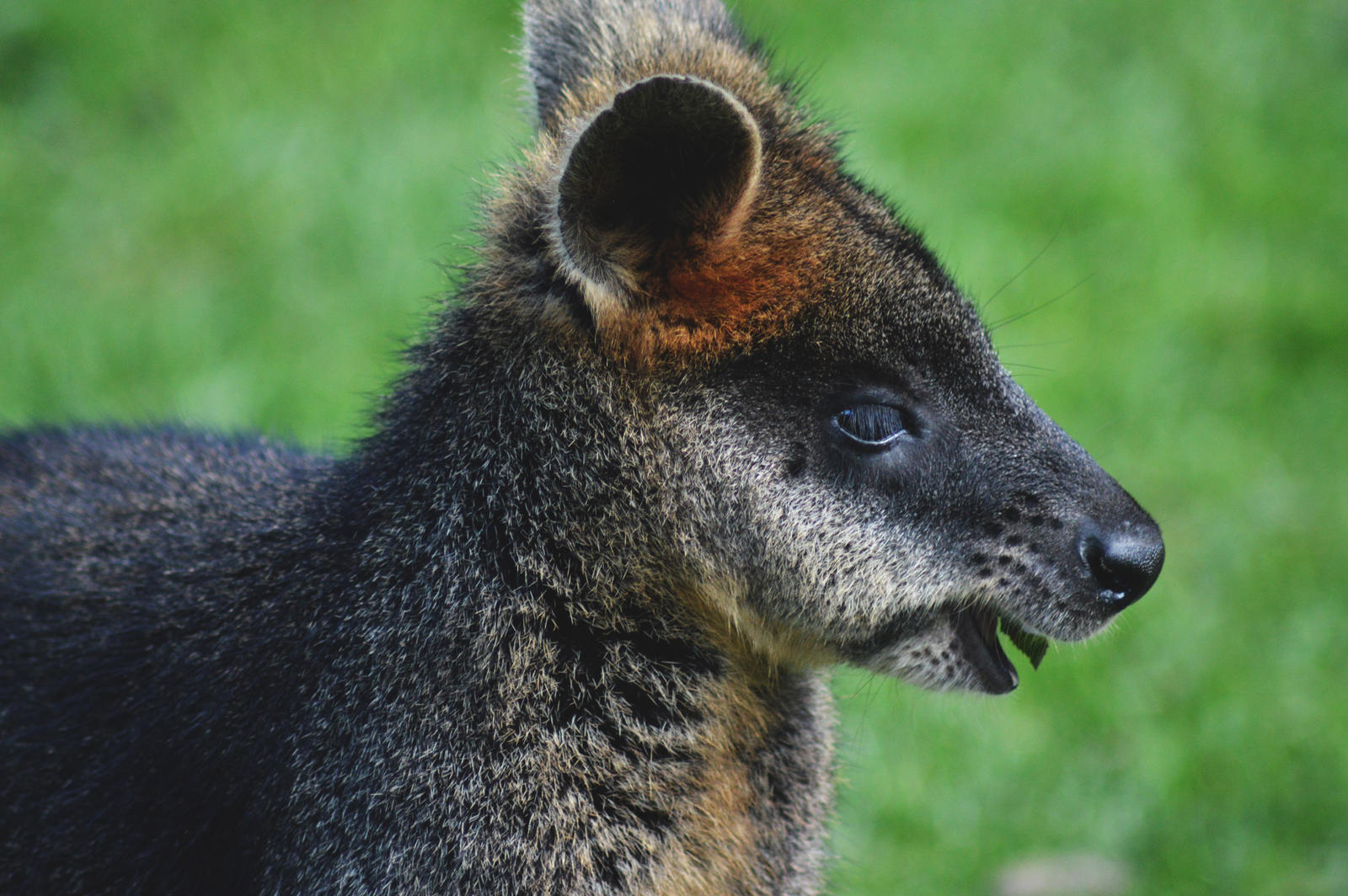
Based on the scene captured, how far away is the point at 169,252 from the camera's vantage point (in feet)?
25.2

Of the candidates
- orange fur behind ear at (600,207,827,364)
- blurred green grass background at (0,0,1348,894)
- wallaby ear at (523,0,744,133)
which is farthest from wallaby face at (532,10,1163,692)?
blurred green grass background at (0,0,1348,894)

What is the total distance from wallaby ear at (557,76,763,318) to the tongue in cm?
112

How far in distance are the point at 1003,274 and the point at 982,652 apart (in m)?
4.67

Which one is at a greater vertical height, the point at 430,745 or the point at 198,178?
the point at 198,178

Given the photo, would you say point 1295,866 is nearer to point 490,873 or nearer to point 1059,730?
point 1059,730

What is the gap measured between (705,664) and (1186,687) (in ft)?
10.8

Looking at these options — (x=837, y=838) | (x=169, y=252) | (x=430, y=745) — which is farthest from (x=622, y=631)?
(x=169, y=252)

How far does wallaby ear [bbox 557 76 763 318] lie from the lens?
2971 millimetres

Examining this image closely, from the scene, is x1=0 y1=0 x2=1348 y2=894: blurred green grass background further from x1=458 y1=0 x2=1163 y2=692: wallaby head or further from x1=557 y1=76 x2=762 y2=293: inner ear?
x1=557 y1=76 x2=762 y2=293: inner ear

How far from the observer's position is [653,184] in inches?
124

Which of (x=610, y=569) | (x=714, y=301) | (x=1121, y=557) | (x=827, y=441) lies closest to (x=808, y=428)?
(x=827, y=441)

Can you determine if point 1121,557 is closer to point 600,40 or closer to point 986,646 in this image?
point 986,646

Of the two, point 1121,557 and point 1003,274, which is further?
point 1003,274

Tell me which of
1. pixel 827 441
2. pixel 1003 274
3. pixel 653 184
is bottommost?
pixel 827 441
